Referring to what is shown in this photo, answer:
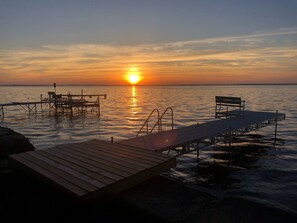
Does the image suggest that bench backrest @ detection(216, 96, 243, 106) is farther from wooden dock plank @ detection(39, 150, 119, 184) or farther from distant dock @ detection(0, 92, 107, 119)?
distant dock @ detection(0, 92, 107, 119)

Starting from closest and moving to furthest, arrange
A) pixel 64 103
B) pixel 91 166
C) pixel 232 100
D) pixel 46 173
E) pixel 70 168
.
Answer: pixel 46 173
pixel 70 168
pixel 91 166
pixel 232 100
pixel 64 103

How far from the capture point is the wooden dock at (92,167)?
6152 mm

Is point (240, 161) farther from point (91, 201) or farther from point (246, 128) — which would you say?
point (91, 201)

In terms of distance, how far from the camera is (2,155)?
1071cm

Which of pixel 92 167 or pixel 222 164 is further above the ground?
pixel 92 167

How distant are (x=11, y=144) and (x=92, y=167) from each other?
20.1 feet

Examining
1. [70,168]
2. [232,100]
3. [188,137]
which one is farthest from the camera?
[232,100]

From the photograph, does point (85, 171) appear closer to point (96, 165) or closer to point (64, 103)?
point (96, 165)

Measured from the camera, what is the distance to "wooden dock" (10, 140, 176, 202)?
6152 millimetres

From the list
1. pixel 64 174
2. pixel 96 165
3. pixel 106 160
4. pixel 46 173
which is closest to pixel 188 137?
pixel 106 160

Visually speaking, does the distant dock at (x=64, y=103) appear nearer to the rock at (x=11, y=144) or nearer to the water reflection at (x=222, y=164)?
the rock at (x=11, y=144)

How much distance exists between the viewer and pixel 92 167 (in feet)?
24.1

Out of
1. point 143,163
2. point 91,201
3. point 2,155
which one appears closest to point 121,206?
point 91,201

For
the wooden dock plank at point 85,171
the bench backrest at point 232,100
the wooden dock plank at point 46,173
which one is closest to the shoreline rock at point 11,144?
the wooden dock plank at point 46,173
